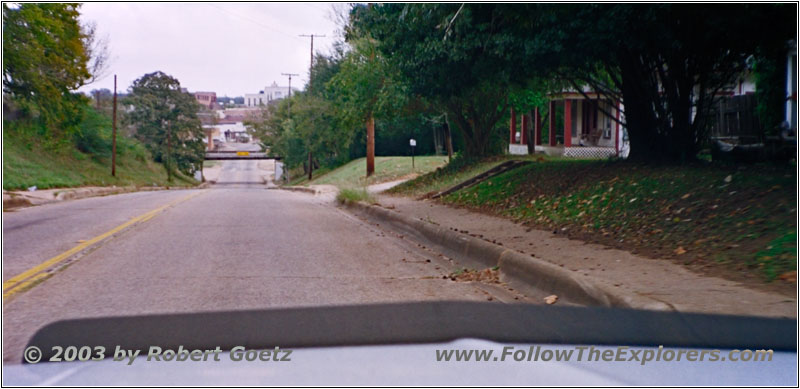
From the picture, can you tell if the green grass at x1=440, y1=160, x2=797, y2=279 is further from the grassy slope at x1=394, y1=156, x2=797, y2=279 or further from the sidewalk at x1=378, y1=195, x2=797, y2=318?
the sidewalk at x1=378, y1=195, x2=797, y2=318

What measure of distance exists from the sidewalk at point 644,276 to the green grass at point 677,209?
446mm

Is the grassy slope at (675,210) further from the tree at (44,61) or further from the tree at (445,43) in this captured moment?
the tree at (44,61)

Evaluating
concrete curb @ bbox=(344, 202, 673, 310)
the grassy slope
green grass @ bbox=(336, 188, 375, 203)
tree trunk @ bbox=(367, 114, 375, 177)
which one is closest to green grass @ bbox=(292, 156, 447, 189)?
tree trunk @ bbox=(367, 114, 375, 177)

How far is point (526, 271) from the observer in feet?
25.9

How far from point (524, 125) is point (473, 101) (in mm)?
12149

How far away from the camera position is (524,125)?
37.1 meters

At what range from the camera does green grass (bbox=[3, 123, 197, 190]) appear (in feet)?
101

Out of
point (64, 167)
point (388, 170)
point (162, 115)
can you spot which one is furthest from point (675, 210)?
point (162, 115)

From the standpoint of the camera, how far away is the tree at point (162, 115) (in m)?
73.0

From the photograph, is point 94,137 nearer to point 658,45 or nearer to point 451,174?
point 451,174

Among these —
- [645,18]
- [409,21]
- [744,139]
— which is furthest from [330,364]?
[744,139]

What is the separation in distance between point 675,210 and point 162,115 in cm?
6999

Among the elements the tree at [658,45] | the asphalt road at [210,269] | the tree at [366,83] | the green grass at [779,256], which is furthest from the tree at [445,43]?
the tree at [366,83]

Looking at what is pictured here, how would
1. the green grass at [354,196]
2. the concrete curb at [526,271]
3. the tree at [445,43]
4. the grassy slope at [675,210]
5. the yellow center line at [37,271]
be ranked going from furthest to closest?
1. the green grass at [354,196]
2. the tree at [445,43]
3. the grassy slope at [675,210]
4. the yellow center line at [37,271]
5. the concrete curb at [526,271]
